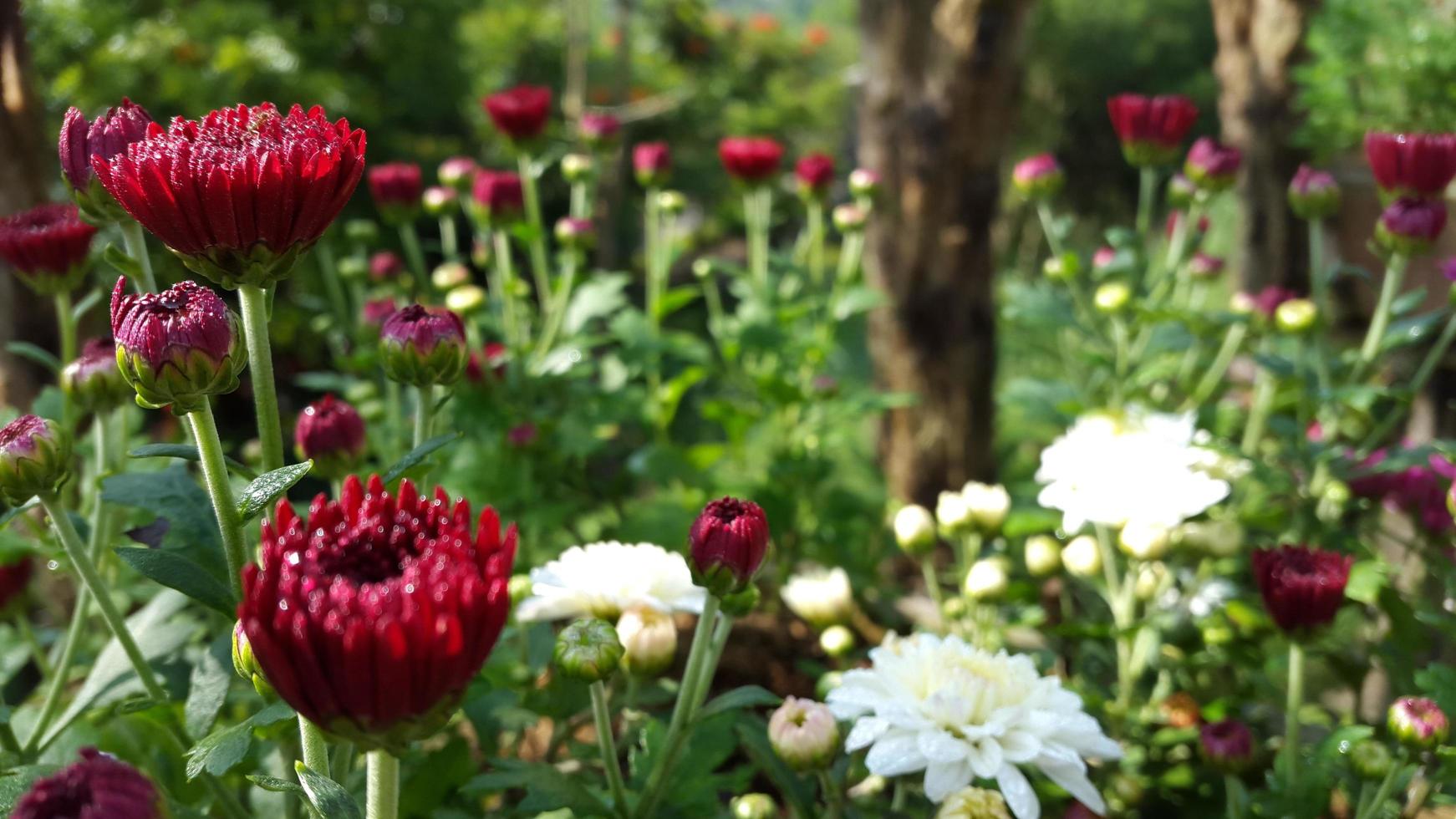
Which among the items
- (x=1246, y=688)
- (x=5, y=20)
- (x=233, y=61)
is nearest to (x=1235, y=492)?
(x=1246, y=688)

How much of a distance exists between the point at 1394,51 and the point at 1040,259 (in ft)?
17.8

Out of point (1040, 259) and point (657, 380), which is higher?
point (657, 380)

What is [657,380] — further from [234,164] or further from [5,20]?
[234,164]

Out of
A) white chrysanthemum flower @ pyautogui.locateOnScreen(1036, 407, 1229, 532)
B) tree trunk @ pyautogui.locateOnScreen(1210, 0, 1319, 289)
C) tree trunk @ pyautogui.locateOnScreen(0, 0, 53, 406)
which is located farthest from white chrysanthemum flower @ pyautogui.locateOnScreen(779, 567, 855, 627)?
tree trunk @ pyautogui.locateOnScreen(1210, 0, 1319, 289)

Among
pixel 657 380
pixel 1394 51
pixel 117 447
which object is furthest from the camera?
pixel 657 380

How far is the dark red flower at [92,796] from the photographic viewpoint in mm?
414

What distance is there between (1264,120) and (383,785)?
2308 millimetres

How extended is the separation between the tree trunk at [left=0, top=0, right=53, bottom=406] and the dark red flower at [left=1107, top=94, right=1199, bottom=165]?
1.60 m

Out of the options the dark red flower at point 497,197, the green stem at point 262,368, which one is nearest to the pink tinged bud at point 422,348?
the green stem at point 262,368

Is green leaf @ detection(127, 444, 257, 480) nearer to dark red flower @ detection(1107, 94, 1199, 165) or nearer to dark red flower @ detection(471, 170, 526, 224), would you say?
dark red flower @ detection(471, 170, 526, 224)

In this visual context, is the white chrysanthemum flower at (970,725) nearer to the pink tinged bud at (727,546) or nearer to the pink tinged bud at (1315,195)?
the pink tinged bud at (727,546)

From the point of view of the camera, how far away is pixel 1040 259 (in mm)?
6781

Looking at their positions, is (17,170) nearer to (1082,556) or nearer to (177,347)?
(177,347)

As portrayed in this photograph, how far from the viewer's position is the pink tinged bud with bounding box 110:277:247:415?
0.54 metres
